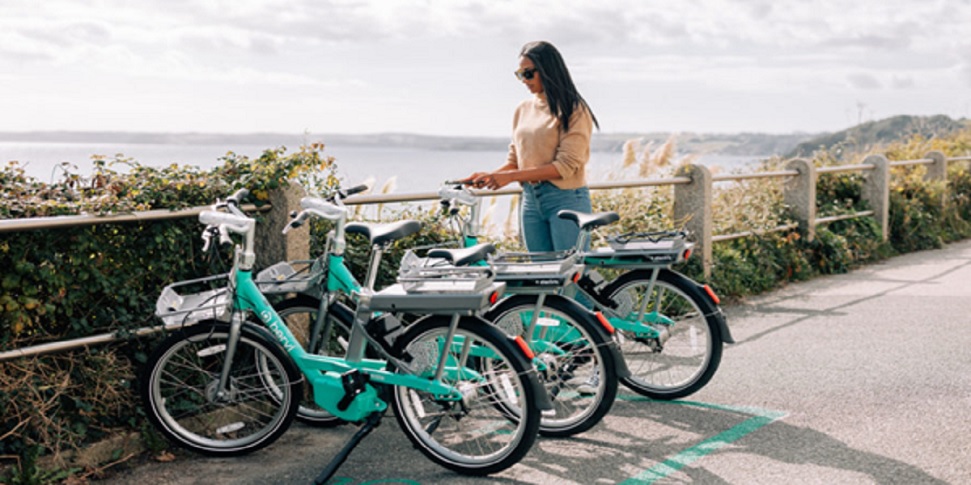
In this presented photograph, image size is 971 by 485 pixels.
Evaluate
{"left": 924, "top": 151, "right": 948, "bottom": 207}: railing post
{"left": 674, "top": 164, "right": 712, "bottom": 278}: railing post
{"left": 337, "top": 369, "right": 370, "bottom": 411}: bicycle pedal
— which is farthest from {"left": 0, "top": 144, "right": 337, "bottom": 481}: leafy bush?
{"left": 924, "top": 151, "right": 948, "bottom": 207}: railing post

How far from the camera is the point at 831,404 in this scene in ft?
19.7

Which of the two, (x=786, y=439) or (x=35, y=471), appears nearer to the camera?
(x=35, y=471)

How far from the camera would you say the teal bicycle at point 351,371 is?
4.70 metres

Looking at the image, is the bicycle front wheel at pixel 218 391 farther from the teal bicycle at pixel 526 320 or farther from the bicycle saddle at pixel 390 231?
the bicycle saddle at pixel 390 231

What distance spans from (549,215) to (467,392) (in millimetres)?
1675

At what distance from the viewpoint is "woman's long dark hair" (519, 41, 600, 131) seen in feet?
19.5

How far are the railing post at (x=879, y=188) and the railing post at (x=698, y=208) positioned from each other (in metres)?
4.65

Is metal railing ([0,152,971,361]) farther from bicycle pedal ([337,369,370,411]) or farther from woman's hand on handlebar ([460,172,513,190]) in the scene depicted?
bicycle pedal ([337,369,370,411])

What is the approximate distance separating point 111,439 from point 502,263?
2014mm

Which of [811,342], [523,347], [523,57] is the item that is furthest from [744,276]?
[523,347]

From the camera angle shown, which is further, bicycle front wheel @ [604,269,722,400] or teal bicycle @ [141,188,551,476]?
bicycle front wheel @ [604,269,722,400]

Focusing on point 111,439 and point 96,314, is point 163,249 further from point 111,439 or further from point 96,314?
point 111,439

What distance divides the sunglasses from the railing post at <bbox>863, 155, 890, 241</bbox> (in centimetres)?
871

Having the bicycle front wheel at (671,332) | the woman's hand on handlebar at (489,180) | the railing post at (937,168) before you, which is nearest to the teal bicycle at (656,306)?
the bicycle front wheel at (671,332)
